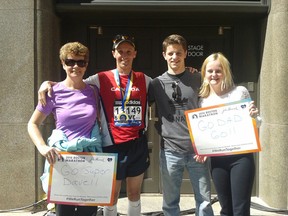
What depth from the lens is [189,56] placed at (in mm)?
5543

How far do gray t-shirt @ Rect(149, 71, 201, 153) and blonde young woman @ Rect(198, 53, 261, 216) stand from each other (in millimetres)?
164

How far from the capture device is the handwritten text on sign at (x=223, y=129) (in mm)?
3008

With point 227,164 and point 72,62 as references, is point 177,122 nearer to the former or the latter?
point 227,164

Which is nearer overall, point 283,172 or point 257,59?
point 283,172

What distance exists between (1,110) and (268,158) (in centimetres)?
380

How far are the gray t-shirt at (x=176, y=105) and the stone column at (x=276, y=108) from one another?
1.99 m

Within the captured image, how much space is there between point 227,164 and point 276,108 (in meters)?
2.23

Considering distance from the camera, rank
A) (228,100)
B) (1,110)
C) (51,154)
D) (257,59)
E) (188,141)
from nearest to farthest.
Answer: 1. (51,154)
2. (228,100)
3. (188,141)
4. (1,110)
5. (257,59)

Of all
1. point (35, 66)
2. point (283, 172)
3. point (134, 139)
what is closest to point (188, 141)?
point (134, 139)

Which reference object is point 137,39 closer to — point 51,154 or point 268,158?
point 268,158

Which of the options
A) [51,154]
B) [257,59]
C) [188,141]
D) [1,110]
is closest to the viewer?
[51,154]

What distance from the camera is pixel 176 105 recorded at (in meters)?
3.31

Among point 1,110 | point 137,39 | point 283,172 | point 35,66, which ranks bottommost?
point 283,172

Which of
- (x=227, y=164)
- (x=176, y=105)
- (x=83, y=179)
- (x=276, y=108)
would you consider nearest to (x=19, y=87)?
(x=83, y=179)
